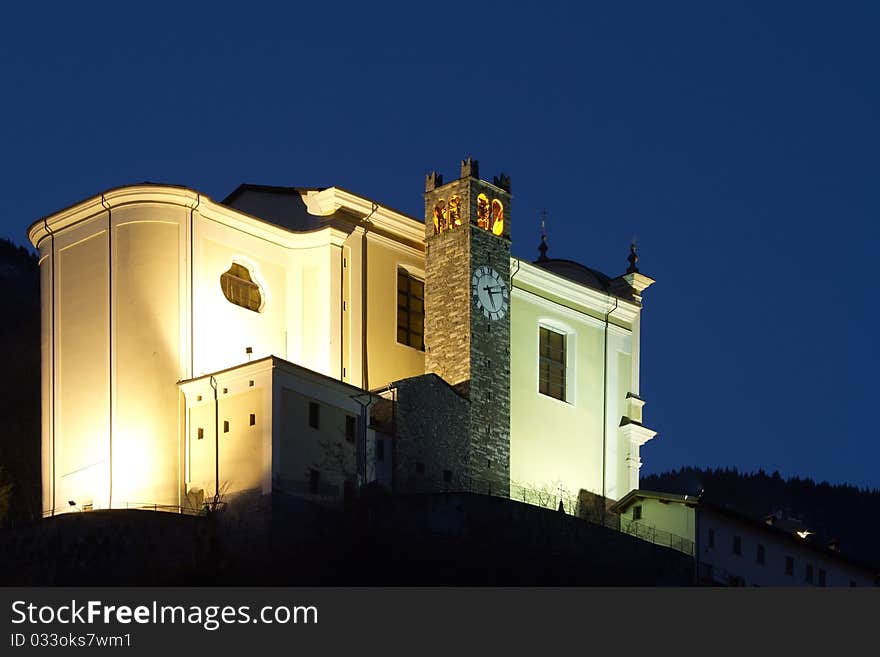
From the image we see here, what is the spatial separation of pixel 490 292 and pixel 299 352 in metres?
6.71

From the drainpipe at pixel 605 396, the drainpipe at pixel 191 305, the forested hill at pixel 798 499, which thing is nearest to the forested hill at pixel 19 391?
the drainpipe at pixel 191 305

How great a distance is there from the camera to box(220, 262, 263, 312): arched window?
6612cm

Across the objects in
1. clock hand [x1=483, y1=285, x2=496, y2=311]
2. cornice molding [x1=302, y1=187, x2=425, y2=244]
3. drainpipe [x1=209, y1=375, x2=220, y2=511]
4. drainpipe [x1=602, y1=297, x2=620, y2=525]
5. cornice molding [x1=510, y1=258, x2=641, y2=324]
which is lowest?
drainpipe [x1=209, y1=375, x2=220, y2=511]

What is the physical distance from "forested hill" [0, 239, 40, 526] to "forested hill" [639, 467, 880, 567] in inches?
1213

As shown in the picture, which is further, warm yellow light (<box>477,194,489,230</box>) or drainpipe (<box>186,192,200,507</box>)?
warm yellow light (<box>477,194,489,230</box>)

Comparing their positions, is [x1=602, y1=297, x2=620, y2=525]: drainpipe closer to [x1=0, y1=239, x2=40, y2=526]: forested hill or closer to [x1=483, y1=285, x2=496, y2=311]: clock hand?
[x1=483, y1=285, x2=496, y2=311]: clock hand

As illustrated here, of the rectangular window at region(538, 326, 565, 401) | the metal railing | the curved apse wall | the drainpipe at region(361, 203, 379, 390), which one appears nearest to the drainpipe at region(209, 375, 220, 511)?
the curved apse wall

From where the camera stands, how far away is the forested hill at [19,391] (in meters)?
73.5

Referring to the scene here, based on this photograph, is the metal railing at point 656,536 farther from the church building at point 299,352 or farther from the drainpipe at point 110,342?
the drainpipe at point 110,342

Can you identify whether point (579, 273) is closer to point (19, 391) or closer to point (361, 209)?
point (361, 209)

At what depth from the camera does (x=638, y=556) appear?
6525cm

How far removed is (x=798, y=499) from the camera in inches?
4734

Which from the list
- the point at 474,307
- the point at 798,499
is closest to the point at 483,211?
the point at 474,307

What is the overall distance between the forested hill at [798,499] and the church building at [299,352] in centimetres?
3723
